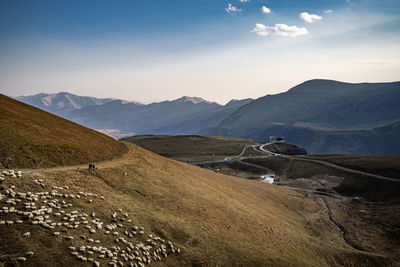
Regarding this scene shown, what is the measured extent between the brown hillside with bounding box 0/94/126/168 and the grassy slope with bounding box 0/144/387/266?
4888 millimetres

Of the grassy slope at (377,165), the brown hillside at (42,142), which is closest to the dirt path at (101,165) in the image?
the brown hillside at (42,142)

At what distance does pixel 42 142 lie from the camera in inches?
1737

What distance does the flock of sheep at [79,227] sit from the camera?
24562 millimetres

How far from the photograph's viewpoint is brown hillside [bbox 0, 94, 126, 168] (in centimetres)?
3856

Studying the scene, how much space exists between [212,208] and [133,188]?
15977 millimetres

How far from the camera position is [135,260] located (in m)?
26.9

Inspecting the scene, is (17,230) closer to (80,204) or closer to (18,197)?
(18,197)

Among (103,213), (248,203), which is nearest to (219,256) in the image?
(103,213)

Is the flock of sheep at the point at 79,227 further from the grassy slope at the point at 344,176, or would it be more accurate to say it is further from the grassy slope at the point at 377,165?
the grassy slope at the point at 377,165

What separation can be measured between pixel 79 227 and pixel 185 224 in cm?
1625

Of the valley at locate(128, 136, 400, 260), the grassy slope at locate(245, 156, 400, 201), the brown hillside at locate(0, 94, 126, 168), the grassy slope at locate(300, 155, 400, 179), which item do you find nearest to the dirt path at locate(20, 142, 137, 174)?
the brown hillside at locate(0, 94, 126, 168)

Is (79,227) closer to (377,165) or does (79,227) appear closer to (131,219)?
(131,219)

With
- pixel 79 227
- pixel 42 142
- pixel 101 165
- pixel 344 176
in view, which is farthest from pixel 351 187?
pixel 42 142

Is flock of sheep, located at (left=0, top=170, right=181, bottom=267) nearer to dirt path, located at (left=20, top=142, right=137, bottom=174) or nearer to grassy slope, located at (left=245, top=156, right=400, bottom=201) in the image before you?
dirt path, located at (left=20, top=142, right=137, bottom=174)
